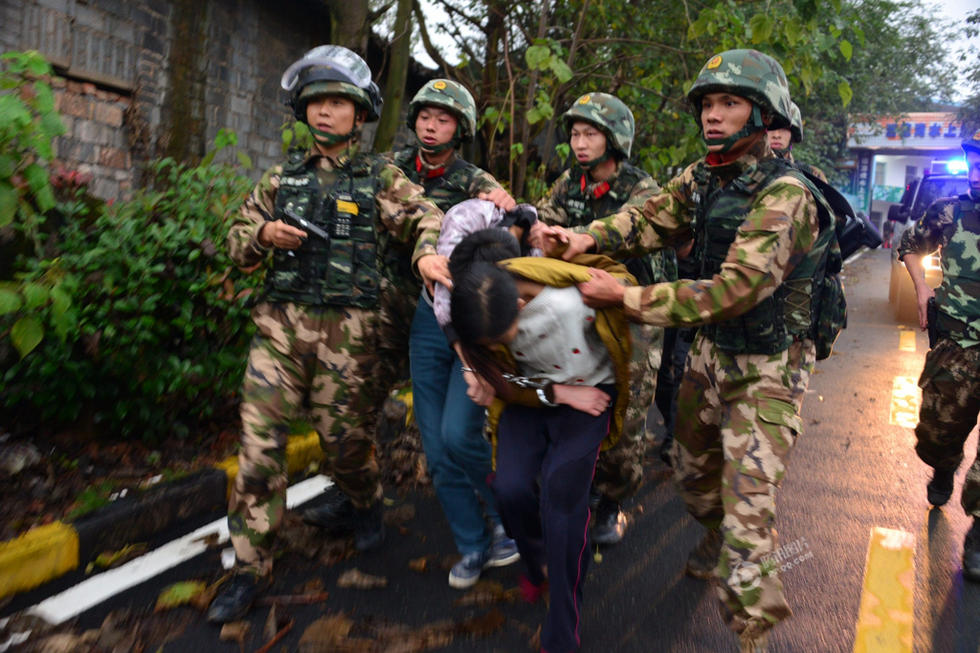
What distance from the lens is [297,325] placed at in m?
3.34

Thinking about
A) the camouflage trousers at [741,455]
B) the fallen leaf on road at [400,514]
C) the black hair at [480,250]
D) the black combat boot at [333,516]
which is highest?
the black hair at [480,250]

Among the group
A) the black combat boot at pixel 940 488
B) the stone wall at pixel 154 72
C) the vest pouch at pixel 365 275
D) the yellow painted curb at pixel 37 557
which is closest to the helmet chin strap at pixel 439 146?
the vest pouch at pixel 365 275

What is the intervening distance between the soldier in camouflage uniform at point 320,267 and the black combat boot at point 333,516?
382 mm

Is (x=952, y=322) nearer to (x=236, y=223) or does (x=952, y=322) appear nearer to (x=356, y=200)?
(x=356, y=200)

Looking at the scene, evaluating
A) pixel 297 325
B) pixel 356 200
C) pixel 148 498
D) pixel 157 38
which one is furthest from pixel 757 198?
pixel 157 38

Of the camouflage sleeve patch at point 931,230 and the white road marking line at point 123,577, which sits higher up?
the camouflage sleeve patch at point 931,230

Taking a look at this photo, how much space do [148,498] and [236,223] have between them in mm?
1415

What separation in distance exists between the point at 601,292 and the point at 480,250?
0.44m

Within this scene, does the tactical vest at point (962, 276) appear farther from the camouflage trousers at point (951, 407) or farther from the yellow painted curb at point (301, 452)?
the yellow painted curb at point (301, 452)

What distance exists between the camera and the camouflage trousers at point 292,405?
3.18 metres

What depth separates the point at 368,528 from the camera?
3762 mm

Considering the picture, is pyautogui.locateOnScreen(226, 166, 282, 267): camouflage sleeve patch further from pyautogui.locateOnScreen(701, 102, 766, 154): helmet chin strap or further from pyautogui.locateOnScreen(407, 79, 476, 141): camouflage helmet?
pyautogui.locateOnScreen(701, 102, 766, 154): helmet chin strap

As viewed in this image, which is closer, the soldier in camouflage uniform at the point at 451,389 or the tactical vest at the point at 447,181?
the soldier in camouflage uniform at the point at 451,389

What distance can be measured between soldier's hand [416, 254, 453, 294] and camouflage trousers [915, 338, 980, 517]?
9.01ft
